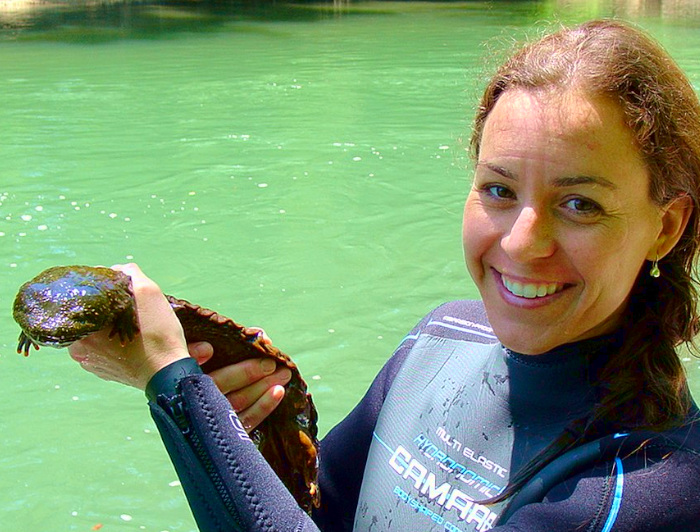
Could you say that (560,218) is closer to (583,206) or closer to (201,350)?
(583,206)

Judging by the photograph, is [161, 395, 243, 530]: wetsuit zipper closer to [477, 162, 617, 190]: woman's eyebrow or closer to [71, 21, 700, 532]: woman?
[71, 21, 700, 532]: woman

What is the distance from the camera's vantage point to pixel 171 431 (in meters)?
1.62

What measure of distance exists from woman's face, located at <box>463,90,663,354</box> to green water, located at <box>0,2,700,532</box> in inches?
25.5

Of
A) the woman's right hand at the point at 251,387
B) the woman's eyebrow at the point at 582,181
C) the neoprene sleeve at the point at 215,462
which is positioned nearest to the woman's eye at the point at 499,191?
the woman's eyebrow at the point at 582,181

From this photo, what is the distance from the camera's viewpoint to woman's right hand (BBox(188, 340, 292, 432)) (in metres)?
2.09

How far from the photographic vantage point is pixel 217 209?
6.95 meters

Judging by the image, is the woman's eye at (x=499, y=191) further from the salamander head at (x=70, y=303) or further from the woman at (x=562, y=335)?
the salamander head at (x=70, y=303)

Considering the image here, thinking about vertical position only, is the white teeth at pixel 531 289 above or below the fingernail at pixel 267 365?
above

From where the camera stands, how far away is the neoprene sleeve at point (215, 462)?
156 centimetres

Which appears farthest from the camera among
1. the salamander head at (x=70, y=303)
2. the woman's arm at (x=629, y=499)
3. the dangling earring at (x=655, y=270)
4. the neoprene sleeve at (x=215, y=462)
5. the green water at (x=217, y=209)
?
the green water at (x=217, y=209)

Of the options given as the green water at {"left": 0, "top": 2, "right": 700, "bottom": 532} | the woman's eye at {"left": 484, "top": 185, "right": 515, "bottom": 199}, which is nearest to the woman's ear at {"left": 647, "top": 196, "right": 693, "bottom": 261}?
the woman's eye at {"left": 484, "top": 185, "right": 515, "bottom": 199}

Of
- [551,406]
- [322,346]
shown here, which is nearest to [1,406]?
[322,346]

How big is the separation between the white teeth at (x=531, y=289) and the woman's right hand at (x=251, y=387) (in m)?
0.68

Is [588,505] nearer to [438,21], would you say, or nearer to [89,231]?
[89,231]
